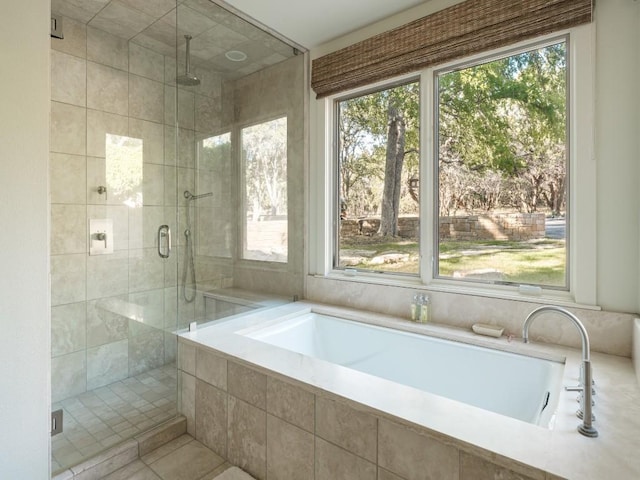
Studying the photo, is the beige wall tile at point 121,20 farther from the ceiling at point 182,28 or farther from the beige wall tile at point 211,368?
the beige wall tile at point 211,368

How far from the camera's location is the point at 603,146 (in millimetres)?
1780

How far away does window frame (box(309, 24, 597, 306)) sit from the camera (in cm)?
182

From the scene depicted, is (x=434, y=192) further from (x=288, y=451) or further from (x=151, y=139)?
(x=151, y=139)

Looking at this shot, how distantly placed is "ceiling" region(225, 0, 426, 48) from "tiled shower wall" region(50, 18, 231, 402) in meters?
0.58

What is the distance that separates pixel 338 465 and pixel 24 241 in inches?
60.7

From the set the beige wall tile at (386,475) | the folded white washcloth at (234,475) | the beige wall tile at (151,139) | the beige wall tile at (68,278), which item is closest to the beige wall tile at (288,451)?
the folded white washcloth at (234,475)

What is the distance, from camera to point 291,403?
59.2 inches

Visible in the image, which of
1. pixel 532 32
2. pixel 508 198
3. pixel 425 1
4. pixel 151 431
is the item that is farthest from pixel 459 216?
pixel 151 431

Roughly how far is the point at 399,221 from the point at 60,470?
7.76 ft

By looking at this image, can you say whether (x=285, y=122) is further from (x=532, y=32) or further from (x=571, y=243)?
(x=571, y=243)

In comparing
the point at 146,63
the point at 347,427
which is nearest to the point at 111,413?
the point at 347,427

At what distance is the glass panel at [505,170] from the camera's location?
2.00 meters

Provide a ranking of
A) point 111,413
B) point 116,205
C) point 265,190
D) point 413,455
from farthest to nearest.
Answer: point 265,190 < point 116,205 < point 111,413 < point 413,455

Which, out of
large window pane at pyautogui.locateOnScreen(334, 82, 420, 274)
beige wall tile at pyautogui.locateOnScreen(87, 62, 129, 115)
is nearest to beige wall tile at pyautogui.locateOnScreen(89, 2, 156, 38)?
beige wall tile at pyautogui.locateOnScreen(87, 62, 129, 115)
